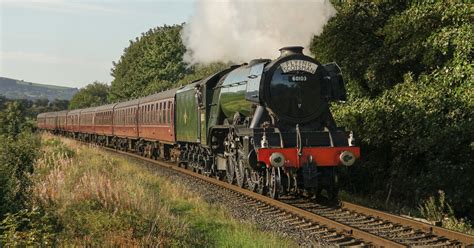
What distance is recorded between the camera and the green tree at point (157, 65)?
185 feet

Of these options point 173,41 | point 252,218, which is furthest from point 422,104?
point 173,41

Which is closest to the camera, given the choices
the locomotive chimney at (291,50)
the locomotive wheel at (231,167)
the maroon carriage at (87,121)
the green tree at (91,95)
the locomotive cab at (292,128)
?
the locomotive cab at (292,128)

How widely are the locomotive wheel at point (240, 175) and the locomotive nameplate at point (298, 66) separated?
107 inches

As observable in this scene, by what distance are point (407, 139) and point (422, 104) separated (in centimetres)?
94

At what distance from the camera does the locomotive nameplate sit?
11695 millimetres

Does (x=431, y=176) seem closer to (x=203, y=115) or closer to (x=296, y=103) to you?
(x=296, y=103)

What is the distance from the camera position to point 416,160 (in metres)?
13.9

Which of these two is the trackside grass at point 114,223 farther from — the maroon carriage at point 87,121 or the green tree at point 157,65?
the green tree at point 157,65

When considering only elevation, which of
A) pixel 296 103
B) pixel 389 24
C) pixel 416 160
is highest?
pixel 389 24

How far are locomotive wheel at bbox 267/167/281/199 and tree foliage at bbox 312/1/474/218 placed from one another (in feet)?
10.5

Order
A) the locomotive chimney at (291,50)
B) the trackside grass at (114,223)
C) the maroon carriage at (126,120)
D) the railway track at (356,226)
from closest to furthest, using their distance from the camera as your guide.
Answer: the trackside grass at (114,223) → the railway track at (356,226) → the locomotive chimney at (291,50) → the maroon carriage at (126,120)

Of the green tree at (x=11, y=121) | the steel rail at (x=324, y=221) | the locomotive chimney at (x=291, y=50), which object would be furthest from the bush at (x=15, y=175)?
the green tree at (x=11, y=121)

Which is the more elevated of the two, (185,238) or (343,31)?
(343,31)

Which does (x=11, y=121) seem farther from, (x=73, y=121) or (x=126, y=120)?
(x=73, y=121)
